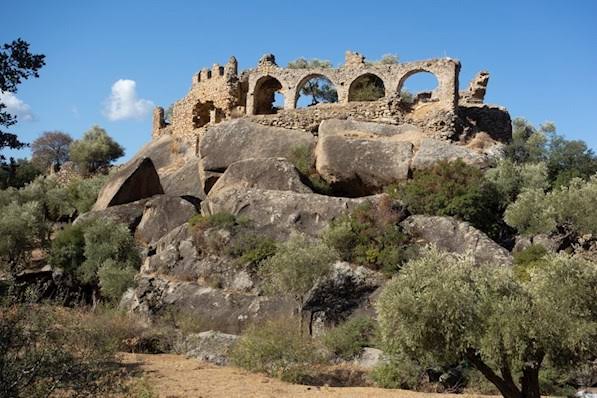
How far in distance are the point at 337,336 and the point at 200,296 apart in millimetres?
6173

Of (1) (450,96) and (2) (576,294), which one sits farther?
(1) (450,96)

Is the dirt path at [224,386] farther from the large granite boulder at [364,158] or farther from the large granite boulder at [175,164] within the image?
the large granite boulder at [175,164]

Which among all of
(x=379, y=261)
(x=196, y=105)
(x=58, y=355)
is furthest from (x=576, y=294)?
(x=196, y=105)

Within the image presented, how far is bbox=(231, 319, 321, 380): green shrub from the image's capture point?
17.2 metres

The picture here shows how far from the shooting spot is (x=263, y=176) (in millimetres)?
30188

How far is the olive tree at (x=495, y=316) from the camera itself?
40.1 feet

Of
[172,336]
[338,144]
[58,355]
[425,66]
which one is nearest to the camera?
[58,355]

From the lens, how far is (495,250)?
76.6 feet

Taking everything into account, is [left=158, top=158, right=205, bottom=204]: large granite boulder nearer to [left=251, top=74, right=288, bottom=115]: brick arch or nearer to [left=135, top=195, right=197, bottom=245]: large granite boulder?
[left=135, top=195, right=197, bottom=245]: large granite boulder

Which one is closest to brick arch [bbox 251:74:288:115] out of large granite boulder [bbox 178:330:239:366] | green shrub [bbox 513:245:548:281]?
green shrub [bbox 513:245:548:281]

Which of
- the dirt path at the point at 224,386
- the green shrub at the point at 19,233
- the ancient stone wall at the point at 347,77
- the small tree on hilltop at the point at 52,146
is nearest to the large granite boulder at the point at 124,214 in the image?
the green shrub at the point at 19,233

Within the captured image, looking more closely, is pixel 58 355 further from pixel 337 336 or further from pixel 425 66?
pixel 425 66

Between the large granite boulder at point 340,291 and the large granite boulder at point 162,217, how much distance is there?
9.24 m

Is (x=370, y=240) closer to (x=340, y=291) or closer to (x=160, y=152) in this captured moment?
(x=340, y=291)
